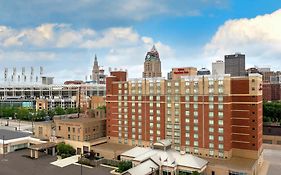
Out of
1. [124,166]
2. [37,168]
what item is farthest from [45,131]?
[124,166]

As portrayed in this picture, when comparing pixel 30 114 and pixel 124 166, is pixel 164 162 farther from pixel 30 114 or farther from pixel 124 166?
pixel 30 114

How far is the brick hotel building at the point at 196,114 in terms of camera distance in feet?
225

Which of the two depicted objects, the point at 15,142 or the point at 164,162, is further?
the point at 15,142

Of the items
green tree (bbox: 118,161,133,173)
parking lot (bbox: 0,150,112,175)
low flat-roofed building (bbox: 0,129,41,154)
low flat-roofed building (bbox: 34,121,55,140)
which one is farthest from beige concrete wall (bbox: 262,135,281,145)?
Result: low flat-roofed building (bbox: 0,129,41,154)

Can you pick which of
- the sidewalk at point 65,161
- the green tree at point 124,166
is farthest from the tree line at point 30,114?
the green tree at point 124,166

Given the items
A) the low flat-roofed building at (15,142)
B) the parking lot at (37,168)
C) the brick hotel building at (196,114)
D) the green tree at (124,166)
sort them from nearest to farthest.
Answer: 1. the green tree at (124,166)
2. the parking lot at (37,168)
3. the brick hotel building at (196,114)
4. the low flat-roofed building at (15,142)

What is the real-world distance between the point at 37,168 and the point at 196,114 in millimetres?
43280

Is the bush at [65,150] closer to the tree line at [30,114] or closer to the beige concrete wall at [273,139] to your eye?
the beige concrete wall at [273,139]

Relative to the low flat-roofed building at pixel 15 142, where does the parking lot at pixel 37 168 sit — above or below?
below

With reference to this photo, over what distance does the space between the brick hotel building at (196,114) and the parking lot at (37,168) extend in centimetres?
1941

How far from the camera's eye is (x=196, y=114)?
2876 inches

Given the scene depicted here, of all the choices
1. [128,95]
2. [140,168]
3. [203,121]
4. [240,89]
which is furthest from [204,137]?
[128,95]

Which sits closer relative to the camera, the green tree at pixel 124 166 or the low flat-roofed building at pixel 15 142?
the green tree at pixel 124 166

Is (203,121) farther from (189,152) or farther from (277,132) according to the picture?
(277,132)
